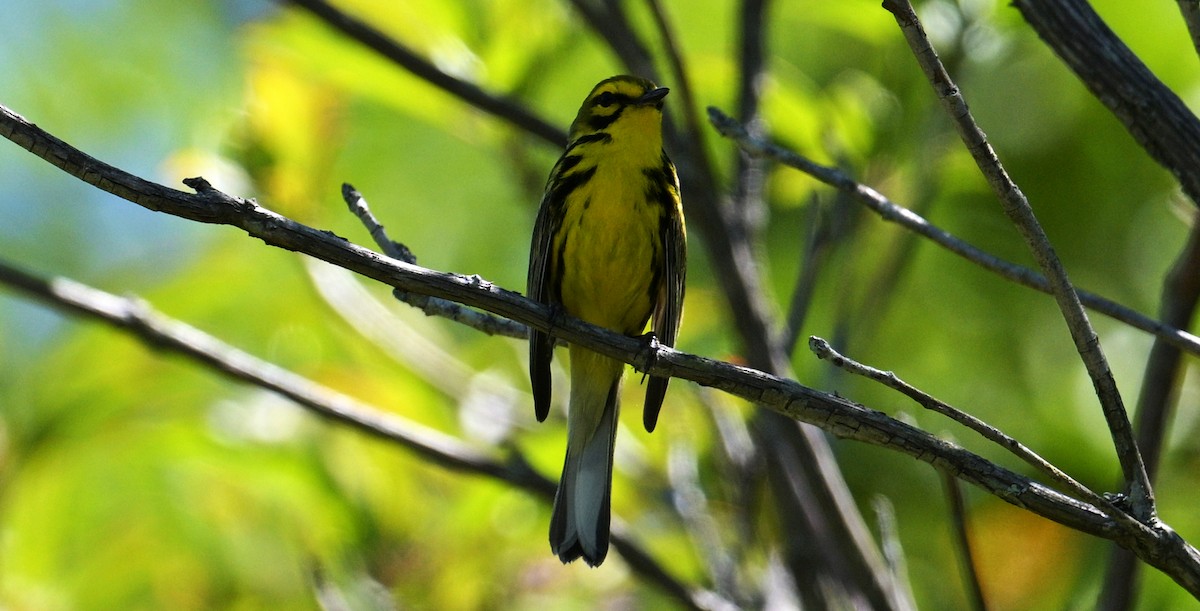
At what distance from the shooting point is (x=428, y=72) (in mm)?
3332

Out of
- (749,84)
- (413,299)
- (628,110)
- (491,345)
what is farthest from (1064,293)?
(491,345)

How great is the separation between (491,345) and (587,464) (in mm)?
1149

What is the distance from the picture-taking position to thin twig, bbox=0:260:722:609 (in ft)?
10.5

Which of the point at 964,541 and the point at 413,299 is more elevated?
the point at 413,299

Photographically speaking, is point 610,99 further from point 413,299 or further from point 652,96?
point 413,299

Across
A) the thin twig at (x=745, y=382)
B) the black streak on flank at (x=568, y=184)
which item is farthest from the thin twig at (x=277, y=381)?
the thin twig at (x=745, y=382)

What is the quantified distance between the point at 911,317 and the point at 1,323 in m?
3.63

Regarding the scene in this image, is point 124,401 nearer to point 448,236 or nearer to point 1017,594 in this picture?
point 448,236

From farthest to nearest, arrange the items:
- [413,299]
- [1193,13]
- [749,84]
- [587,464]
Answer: [749,84], [587,464], [413,299], [1193,13]

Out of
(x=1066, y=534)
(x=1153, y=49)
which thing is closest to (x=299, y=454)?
(x=1066, y=534)

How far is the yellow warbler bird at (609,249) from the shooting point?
358cm

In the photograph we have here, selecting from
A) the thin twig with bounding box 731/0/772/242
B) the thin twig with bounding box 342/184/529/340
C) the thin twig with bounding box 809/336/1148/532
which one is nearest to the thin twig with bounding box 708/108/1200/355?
the thin twig with bounding box 809/336/1148/532

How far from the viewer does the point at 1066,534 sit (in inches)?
164

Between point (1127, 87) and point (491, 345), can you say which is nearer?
point (1127, 87)
